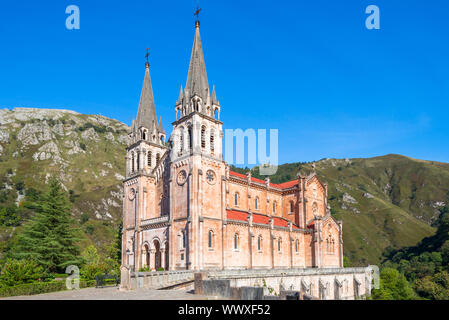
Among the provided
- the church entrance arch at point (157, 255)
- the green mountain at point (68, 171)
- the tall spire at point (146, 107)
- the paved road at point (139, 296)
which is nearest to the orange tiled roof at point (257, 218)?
the church entrance arch at point (157, 255)

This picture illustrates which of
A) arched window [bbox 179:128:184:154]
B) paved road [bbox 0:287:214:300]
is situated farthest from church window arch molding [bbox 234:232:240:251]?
paved road [bbox 0:287:214:300]

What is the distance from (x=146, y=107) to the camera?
56.5 metres

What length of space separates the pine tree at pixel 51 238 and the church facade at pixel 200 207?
7.94m

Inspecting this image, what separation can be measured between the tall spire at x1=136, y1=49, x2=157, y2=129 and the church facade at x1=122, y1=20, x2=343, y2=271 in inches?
5.9

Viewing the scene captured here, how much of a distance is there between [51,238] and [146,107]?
22.7m

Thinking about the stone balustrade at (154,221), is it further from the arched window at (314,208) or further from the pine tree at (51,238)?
the arched window at (314,208)

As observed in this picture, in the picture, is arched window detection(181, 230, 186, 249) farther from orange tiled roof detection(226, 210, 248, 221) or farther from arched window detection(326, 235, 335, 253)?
arched window detection(326, 235, 335, 253)

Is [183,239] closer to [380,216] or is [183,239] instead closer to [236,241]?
[236,241]

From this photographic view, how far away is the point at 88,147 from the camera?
19038 cm

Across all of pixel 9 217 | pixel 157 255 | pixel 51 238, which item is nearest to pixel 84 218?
pixel 9 217

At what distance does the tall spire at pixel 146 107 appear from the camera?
183 feet

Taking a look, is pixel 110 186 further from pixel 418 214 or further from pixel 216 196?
pixel 418 214

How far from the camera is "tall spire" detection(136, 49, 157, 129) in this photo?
55.7 metres
